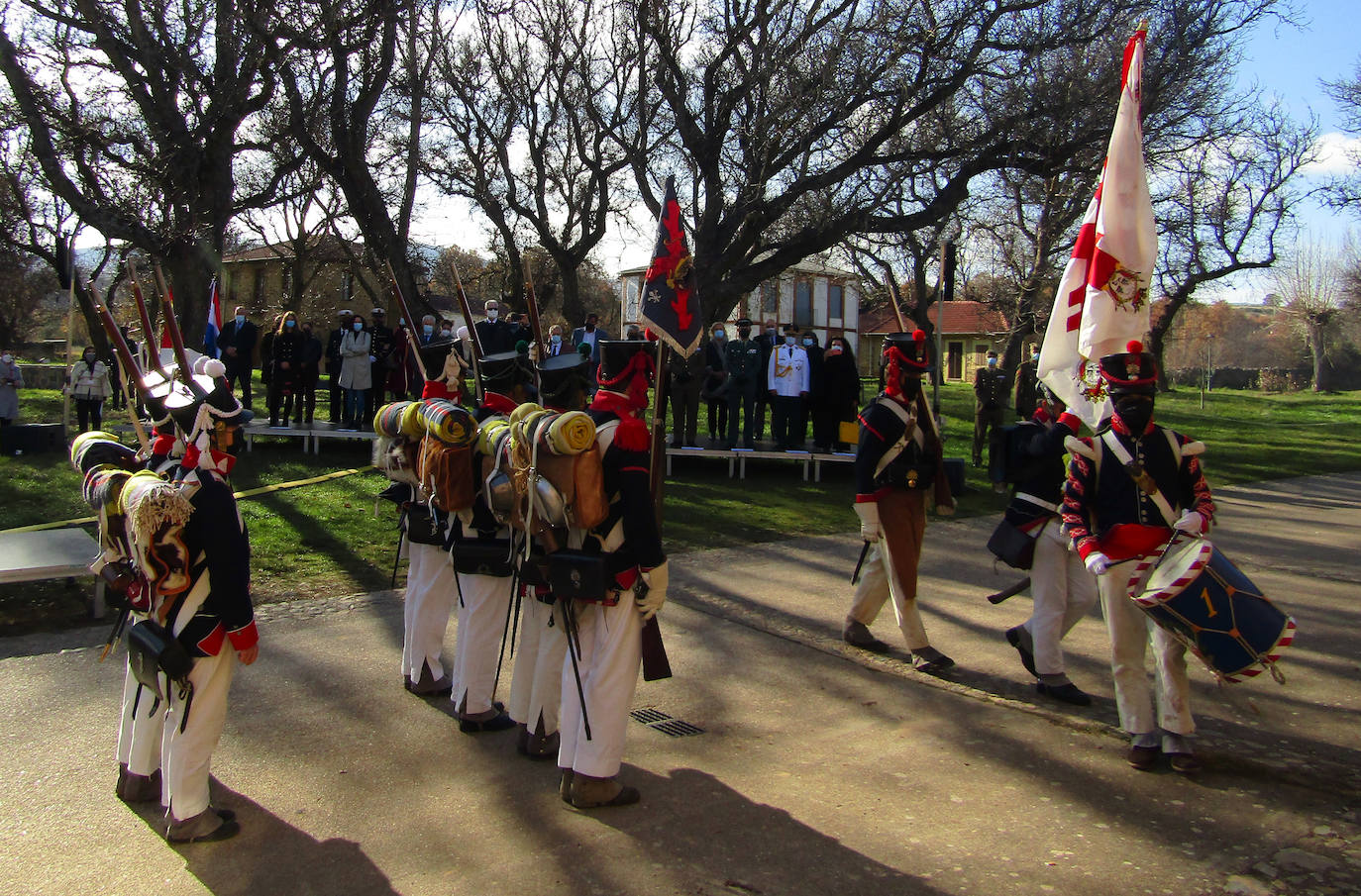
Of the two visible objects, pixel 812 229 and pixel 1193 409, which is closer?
pixel 812 229

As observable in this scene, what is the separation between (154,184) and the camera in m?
15.1

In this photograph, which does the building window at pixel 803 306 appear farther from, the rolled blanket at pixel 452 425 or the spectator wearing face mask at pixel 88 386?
the rolled blanket at pixel 452 425

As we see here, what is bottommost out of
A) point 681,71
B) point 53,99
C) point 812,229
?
point 812,229

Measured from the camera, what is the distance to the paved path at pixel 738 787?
3.83 m

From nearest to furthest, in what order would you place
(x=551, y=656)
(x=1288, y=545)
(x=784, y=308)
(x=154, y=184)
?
(x=551, y=656), (x=1288, y=545), (x=154, y=184), (x=784, y=308)

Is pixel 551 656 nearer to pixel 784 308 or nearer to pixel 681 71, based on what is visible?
pixel 681 71

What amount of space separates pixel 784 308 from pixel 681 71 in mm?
38800

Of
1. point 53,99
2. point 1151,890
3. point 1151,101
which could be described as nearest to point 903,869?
point 1151,890

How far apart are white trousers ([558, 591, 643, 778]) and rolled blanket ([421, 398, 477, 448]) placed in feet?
3.97

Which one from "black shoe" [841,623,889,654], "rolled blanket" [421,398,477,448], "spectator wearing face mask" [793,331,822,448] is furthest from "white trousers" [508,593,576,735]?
"spectator wearing face mask" [793,331,822,448]

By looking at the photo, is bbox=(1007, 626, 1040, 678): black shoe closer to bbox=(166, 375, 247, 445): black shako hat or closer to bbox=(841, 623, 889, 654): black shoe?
bbox=(841, 623, 889, 654): black shoe

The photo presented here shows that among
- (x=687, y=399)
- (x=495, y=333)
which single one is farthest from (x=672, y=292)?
(x=687, y=399)

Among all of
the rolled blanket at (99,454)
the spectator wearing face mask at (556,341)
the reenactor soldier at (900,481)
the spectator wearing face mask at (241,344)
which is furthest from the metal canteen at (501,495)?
the spectator wearing face mask at (241,344)

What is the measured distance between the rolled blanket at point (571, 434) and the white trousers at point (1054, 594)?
3.20 metres
